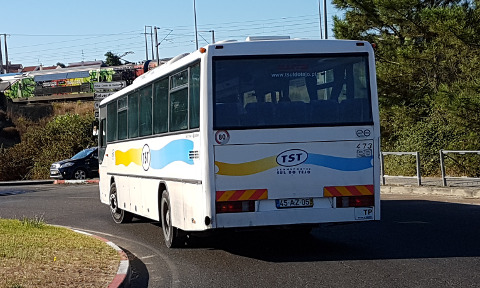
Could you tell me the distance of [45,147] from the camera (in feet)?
167

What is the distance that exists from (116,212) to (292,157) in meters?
8.44

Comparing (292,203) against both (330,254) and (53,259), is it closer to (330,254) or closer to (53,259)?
(330,254)

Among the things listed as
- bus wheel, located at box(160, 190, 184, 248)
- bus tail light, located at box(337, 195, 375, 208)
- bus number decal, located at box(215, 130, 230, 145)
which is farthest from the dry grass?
bus tail light, located at box(337, 195, 375, 208)

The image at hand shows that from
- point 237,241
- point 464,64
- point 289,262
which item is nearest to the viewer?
point 289,262

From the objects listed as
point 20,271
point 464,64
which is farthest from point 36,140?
point 20,271

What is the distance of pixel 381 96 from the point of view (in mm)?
29500

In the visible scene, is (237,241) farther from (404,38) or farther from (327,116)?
(404,38)

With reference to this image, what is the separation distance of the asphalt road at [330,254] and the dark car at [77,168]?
74.1 feet

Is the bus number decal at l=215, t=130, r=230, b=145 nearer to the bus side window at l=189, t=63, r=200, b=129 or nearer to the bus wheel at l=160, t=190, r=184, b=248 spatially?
the bus side window at l=189, t=63, r=200, b=129

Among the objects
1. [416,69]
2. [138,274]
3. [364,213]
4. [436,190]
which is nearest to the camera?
[138,274]

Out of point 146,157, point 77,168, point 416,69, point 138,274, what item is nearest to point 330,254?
point 138,274

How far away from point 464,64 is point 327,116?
1595 cm

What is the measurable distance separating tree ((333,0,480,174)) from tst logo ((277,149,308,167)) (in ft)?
46.2

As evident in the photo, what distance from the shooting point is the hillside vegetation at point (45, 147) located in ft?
155
